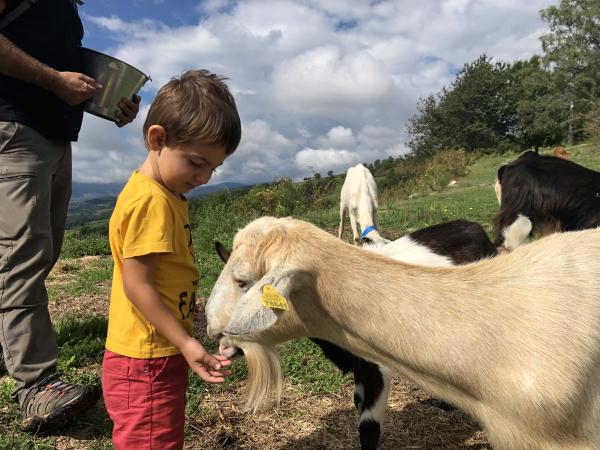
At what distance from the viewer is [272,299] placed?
1.73 metres

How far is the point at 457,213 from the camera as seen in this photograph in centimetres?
1030

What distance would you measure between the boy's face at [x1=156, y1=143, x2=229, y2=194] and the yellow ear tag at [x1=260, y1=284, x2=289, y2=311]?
1.80 ft

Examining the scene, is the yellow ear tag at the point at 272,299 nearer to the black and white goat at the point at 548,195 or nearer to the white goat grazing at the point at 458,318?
the white goat grazing at the point at 458,318

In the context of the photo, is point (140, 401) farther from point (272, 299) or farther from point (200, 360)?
point (272, 299)

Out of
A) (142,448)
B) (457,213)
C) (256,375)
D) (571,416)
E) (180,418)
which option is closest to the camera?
(571,416)

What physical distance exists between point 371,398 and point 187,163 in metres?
1.86

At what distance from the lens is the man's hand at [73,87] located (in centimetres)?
223

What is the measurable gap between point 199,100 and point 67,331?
321 cm

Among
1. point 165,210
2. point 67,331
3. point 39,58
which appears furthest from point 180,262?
point 67,331

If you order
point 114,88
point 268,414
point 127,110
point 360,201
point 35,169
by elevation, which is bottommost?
point 268,414

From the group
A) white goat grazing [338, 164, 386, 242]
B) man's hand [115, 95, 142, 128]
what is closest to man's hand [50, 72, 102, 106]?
man's hand [115, 95, 142, 128]

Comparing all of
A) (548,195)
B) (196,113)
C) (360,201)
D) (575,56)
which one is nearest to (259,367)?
(196,113)

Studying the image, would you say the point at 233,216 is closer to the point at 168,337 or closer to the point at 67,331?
the point at 67,331

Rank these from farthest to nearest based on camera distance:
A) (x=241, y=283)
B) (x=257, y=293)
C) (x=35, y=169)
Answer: (x=35, y=169)
(x=241, y=283)
(x=257, y=293)
